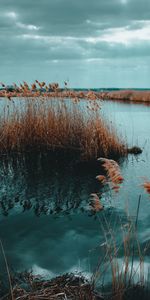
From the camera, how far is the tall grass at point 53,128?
10719 mm

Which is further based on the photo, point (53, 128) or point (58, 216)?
point (53, 128)

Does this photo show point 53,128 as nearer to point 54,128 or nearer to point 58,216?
point 54,128

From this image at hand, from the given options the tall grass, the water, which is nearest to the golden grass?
the tall grass

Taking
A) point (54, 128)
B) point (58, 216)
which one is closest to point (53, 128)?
point (54, 128)

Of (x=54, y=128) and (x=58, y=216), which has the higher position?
(x=54, y=128)

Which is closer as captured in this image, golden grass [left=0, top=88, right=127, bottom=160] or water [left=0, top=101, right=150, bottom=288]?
water [left=0, top=101, right=150, bottom=288]

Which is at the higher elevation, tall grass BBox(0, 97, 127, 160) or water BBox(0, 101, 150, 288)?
tall grass BBox(0, 97, 127, 160)

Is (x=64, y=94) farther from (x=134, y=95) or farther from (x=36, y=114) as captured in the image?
(x=134, y=95)

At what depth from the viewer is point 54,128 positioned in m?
10.9

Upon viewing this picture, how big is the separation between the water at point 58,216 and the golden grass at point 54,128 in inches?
34.8

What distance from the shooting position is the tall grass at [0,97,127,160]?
10719 mm

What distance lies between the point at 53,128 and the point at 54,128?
0.11ft

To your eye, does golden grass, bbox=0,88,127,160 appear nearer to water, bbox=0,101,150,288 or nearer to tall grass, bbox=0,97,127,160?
tall grass, bbox=0,97,127,160

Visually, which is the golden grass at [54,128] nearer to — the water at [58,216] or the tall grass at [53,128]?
the tall grass at [53,128]
